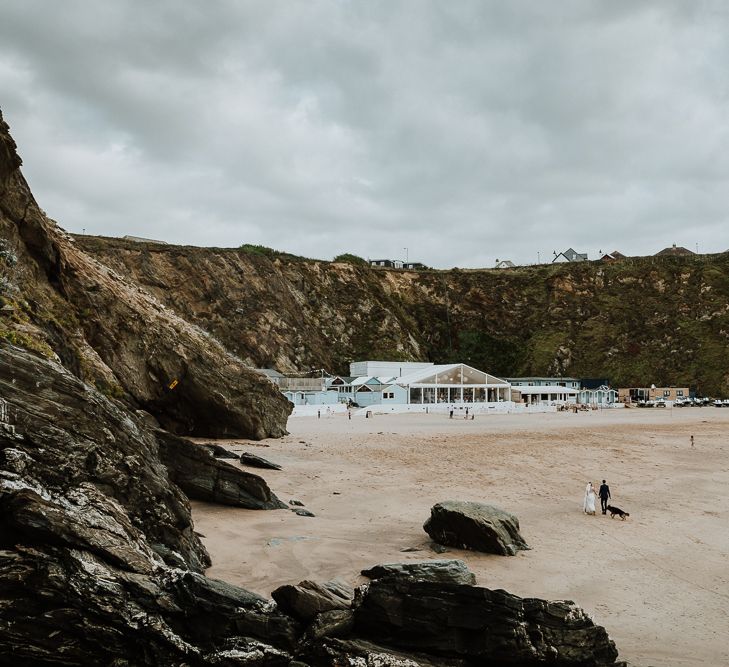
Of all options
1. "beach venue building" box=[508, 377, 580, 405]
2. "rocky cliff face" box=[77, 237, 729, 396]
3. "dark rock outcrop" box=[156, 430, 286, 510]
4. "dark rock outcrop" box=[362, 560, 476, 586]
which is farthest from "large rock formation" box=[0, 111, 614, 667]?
"beach venue building" box=[508, 377, 580, 405]

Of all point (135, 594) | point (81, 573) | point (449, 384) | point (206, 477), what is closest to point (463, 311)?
point (449, 384)

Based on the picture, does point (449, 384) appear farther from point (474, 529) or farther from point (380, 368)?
point (474, 529)

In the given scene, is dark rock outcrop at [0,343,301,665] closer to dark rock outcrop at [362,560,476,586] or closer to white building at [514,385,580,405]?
dark rock outcrop at [362,560,476,586]

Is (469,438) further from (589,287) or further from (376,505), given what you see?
(589,287)

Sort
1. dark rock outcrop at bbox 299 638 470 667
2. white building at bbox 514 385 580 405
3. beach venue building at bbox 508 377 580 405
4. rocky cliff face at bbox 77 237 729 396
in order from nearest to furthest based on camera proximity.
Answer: dark rock outcrop at bbox 299 638 470 667 → white building at bbox 514 385 580 405 → beach venue building at bbox 508 377 580 405 → rocky cliff face at bbox 77 237 729 396

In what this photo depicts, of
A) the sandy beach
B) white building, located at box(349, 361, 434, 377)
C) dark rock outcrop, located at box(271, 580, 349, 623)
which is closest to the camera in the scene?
dark rock outcrop, located at box(271, 580, 349, 623)

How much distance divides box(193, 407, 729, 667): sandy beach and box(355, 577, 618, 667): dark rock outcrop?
149cm

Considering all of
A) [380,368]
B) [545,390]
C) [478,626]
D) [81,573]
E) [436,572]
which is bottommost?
[545,390]

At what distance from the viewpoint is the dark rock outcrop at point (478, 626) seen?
6.48m

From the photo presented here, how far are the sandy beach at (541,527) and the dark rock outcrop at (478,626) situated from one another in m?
1.49

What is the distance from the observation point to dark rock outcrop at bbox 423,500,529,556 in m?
11.8

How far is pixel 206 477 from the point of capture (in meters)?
13.1

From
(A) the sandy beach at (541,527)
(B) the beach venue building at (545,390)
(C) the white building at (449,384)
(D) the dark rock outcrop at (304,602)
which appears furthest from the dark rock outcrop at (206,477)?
(B) the beach venue building at (545,390)

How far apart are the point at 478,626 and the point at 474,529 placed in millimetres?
5478
